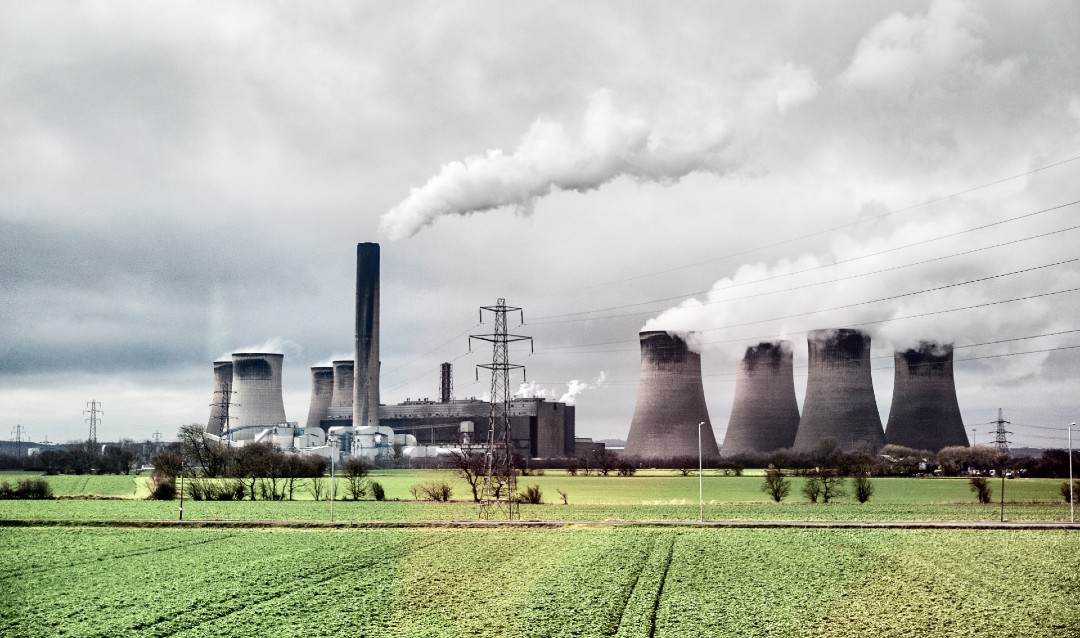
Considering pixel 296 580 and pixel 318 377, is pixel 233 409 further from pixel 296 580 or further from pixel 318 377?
pixel 296 580

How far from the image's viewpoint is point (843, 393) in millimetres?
47125

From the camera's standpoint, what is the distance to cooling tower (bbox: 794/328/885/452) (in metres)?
47.0

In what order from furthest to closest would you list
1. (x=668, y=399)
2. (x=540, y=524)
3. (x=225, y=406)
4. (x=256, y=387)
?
(x=225, y=406) < (x=256, y=387) < (x=668, y=399) < (x=540, y=524)

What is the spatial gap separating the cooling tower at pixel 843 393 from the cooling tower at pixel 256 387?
3287 cm

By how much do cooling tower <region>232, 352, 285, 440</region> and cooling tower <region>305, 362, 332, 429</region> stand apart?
1115cm

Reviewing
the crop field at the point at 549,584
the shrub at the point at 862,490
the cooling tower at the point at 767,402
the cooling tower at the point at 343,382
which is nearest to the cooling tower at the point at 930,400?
the cooling tower at the point at 767,402

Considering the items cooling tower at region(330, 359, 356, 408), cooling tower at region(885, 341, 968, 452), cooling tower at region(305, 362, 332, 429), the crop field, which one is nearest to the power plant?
cooling tower at region(305, 362, 332, 429)

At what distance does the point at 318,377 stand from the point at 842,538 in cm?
6143

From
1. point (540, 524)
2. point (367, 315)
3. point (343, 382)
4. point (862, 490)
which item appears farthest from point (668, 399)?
point (343, 382)

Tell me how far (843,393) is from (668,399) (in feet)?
26.3

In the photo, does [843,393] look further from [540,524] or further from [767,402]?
[540,524]

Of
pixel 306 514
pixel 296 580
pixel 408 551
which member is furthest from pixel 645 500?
pixel 296 580

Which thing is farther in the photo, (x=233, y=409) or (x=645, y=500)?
(x=233, y=409)

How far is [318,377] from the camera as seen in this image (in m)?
76.2
